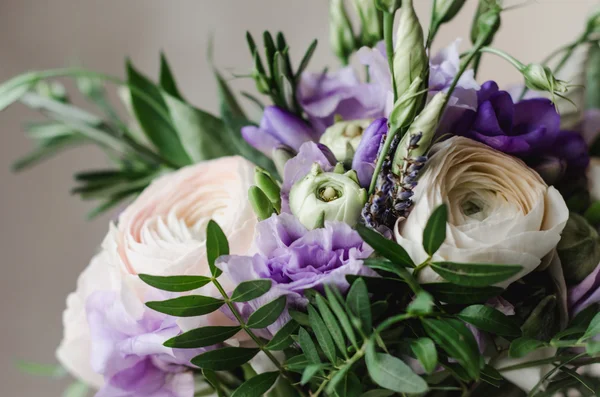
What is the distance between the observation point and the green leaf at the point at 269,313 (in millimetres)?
355

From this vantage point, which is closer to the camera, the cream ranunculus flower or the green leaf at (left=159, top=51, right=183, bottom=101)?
the cream ranunculus flower

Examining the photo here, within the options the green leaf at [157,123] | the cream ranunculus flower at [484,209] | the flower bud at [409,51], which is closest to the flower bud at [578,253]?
the cream ranunculus flower at [484,209]

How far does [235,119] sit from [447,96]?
215mm

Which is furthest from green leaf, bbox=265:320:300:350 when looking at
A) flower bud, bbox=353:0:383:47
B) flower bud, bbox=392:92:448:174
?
flower bud, bbox=353:0:383:47

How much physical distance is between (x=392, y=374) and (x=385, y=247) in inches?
2.6

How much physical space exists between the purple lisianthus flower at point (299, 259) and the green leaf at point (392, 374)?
45 mm

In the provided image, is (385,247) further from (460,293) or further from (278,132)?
(278,132)

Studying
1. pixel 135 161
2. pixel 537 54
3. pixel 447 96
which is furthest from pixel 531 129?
pixel 537 54

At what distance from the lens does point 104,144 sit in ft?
1.95

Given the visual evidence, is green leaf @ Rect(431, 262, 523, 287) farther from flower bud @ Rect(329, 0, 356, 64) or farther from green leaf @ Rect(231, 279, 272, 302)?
flower bud @ Rect(329, 0, 356, 64)

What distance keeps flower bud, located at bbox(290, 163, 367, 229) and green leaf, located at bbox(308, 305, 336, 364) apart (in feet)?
0.17

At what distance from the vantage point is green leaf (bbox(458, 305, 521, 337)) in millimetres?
342

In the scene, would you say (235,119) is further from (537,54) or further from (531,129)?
(537,54)

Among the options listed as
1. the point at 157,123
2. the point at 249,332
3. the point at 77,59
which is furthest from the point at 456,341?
the point at 77,59
